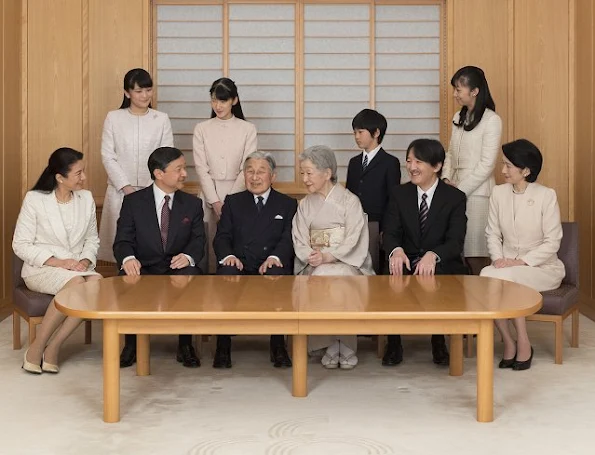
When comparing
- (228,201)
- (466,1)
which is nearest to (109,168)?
(228,201)

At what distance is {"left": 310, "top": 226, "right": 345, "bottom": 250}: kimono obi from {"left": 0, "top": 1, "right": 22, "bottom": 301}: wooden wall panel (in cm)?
198

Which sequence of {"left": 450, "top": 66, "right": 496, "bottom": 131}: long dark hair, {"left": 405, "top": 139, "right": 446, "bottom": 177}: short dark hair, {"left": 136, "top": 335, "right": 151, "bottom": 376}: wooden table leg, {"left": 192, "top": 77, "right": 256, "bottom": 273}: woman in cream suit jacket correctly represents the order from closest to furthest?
{"left": 136, "top": 335, "right": 151, "bottom": 376}: wooden table leg < {"left": 405, "top": 139, "right": 446, "bottom": 177}: short dark hair < {"left": 450, "top": 66, "right": 496, "bottom": 131}: long dark hair < {"left": 192, "top": 77, "right": 256, "bottom": 273}: woman in cream suit jacket

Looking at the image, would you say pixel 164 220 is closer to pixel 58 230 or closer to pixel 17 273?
pixel 58 230

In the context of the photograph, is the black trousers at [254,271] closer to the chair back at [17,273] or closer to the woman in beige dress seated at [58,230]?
the woman in beige dress seated at [58,230]

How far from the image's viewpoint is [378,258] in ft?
15.2

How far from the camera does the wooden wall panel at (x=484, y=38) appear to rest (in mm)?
5699

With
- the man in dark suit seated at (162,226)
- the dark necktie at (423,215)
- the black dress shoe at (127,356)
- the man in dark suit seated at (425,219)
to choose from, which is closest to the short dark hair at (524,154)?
the man in dark suit seated at (425,219)

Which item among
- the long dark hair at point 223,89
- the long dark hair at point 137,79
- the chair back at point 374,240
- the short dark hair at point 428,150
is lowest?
the chair back at point 374,240

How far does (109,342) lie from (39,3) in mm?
3282

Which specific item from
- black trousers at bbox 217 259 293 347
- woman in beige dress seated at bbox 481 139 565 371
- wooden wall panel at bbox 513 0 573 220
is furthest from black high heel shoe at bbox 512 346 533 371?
wooden wall panel at bbox 513 0 573 220

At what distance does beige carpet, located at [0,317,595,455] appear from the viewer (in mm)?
2922

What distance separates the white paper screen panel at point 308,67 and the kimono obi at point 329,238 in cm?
139

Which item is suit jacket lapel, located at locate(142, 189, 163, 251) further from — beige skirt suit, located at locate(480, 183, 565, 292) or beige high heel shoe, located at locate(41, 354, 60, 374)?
beige skirt suit, located at locate(480, 183, 565, 292)

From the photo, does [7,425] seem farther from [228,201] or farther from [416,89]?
[416,89]
